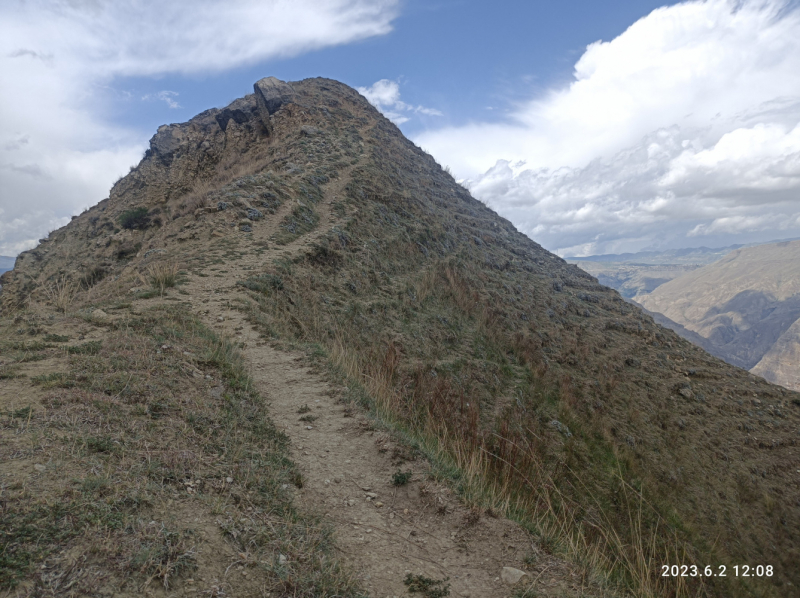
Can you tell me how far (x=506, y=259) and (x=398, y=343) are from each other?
15.6 meters

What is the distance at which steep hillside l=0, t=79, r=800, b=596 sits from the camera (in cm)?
773

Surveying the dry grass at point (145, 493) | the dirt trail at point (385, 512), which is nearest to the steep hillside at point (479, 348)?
the dirt trail at point (385, 512)

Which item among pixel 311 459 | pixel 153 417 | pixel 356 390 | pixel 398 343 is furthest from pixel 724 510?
pixel 153 417

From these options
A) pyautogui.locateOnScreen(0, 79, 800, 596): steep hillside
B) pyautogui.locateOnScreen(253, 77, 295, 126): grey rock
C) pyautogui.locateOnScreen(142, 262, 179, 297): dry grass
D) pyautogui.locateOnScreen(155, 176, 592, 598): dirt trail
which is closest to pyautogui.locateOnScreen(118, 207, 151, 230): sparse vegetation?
pyautogui.locateOnScreen(0, 79, 800, 596): steep hillside

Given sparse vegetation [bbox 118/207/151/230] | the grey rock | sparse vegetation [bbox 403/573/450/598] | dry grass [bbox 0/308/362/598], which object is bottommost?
sparse vegetation [bbox 403/573/450/598]

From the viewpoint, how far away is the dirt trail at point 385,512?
11.7 ft

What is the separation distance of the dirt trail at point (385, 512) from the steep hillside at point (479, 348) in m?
0.38

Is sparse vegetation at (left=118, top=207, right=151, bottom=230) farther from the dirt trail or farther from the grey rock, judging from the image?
the dirt trail

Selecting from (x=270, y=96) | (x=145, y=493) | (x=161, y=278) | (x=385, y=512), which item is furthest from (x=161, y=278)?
(x=270, y=96)

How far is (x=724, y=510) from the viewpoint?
41.1ft

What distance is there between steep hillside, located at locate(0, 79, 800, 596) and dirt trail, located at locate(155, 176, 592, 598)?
377 millimetres

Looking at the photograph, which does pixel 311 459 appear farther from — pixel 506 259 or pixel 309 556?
pixel 506 259

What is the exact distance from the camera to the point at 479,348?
635 inches

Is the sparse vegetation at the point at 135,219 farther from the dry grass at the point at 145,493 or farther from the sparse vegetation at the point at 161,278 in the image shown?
the dry grass at the point at 145,493
